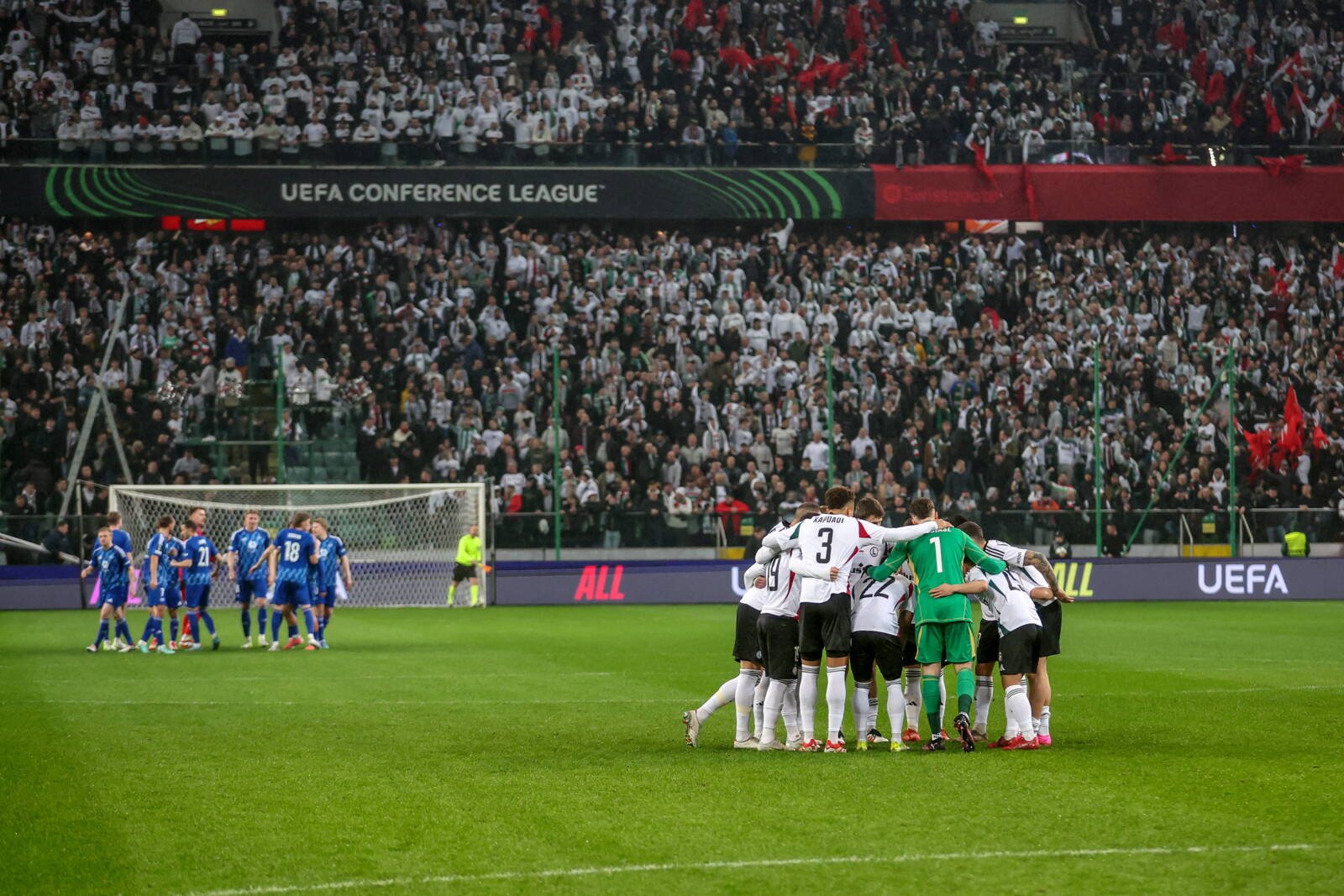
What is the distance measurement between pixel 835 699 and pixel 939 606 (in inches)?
38.1

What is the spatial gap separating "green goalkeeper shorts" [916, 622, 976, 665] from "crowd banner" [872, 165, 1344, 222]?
27.4 meters

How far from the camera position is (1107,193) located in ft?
127

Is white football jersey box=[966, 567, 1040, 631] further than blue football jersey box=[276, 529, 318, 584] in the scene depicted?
No

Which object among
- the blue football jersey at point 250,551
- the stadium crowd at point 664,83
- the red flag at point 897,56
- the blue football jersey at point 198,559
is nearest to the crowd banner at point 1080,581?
the blue football jersey at point 250,551

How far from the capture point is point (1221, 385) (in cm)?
3095

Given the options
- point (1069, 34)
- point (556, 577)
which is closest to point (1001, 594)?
point (556, 577)

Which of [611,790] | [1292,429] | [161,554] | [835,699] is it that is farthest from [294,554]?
[1292,429]

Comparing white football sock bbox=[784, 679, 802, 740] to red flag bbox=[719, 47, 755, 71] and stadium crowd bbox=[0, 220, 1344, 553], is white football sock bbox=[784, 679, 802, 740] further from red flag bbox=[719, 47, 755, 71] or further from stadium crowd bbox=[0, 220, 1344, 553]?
red flag bbox=[719, 47, 755, 71]

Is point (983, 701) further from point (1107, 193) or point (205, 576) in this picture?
point (1107, 193)

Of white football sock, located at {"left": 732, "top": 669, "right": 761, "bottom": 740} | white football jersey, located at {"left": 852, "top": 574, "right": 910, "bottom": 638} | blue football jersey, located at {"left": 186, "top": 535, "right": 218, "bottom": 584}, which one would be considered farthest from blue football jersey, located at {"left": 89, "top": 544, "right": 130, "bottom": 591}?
white football jersey, located at {"left": 852, "top": 574, "right": 910, "bottom": 638}

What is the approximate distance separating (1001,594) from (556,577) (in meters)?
18.4

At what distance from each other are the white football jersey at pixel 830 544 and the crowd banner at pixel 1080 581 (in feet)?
58.7

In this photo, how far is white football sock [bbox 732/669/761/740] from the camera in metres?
11.8

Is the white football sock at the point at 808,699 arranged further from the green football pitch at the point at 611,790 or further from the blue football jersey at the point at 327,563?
the blue football jersey at the point at 327,563
